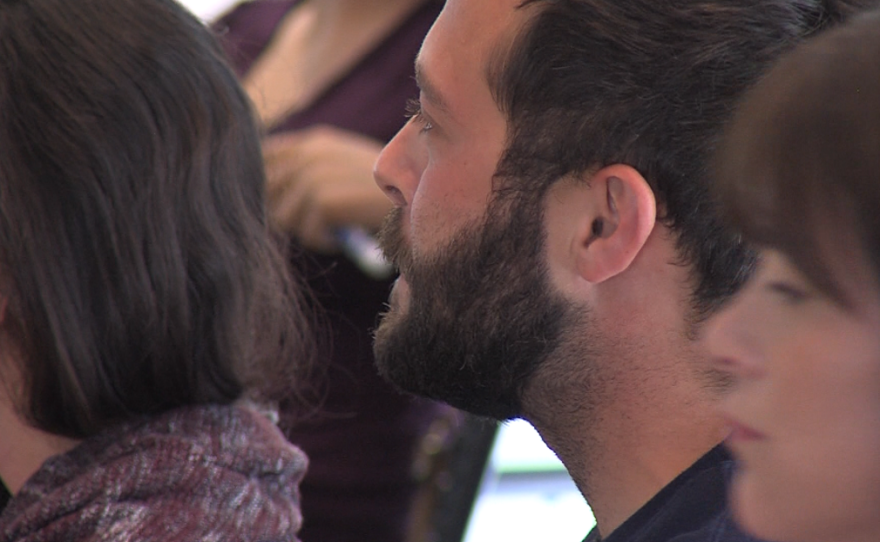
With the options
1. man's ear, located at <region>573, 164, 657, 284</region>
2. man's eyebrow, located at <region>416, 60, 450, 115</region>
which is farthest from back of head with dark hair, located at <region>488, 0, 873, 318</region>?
man's eyebrow, located at <region>416, 60, 450, 115</region>

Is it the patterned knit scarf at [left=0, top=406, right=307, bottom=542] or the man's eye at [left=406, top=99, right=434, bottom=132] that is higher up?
the man's eye at [left=406, top=99, right=434, bottom=132]

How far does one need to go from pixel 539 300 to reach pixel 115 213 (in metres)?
0.44

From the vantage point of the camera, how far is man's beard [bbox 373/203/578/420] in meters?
1.11

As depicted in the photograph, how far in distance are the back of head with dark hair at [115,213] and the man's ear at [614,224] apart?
43 cm

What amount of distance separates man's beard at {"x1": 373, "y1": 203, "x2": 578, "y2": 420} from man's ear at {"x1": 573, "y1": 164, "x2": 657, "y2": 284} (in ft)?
0.14

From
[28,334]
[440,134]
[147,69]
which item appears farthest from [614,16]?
[28,334]

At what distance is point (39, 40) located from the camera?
1.27 m

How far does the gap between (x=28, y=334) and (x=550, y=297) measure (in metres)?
0.53

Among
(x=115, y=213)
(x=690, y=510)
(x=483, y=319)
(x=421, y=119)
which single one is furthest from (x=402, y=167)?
(x=690, y=510)

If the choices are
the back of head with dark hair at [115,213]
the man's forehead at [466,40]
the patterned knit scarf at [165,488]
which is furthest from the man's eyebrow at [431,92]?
the patterned knit scarf at [165,488]

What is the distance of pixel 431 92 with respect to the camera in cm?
120

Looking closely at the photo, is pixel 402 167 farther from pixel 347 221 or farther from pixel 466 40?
pixel 347 221

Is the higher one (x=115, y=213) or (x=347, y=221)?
(x=115, y=213)

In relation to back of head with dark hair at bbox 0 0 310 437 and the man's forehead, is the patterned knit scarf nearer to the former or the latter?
back of head with dark hair at bbox 0 0 310 437
